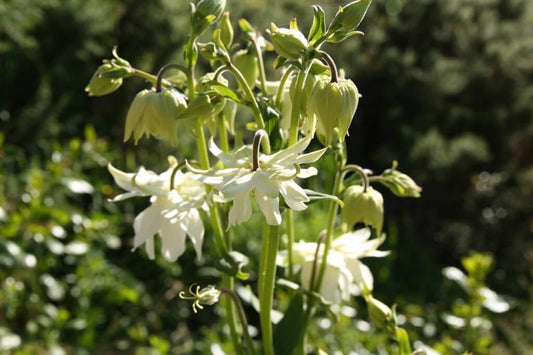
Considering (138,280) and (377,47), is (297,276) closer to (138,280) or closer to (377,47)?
(138,280)

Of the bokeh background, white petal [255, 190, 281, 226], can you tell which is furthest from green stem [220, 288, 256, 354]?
the bokeh background

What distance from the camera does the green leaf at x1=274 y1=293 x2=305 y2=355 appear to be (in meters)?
0.66

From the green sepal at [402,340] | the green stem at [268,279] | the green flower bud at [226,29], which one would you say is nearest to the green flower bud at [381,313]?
the green sepal at [402,340]

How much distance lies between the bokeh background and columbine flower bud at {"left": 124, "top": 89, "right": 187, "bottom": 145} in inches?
16.0

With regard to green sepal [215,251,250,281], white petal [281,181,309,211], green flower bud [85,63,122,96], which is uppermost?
green flower bud [85,63,122,96]

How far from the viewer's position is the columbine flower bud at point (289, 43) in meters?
0.53

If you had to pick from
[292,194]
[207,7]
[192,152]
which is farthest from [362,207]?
[192,152]

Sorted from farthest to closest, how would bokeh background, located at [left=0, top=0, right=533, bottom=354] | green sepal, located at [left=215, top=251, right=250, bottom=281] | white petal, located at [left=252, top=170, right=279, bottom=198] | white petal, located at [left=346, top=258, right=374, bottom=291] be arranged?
bokeh background, located at [left=0, top=0, right=533, bottom=354] → white petal, located at [left=346, top=258, right=374, bottom=291] → green sepal, located at [left=215, top=251, right=250, bottom=281] → white petal, located at [left=252, top=170, right=279, bottom=198]

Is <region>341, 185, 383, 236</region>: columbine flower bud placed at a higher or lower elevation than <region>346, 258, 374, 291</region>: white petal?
higher

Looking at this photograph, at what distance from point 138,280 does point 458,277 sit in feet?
4.08

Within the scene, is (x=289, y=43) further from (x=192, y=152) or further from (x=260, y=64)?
(x=192, y=152)

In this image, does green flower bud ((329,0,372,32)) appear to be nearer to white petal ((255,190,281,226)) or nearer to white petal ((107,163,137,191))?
white petal ((255,190,281,226))

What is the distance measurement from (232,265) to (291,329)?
99 mm

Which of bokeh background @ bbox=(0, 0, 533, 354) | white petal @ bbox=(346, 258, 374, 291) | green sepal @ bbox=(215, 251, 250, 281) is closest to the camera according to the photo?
green sepal @ bbox=(215, 251, 250, 281)
